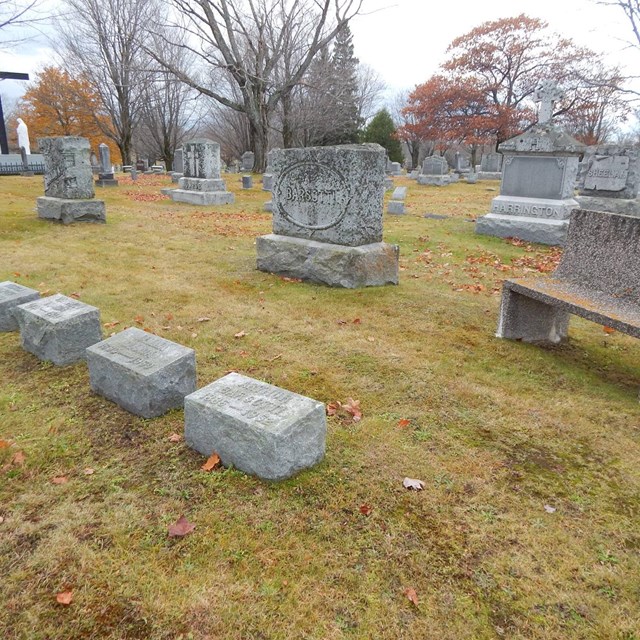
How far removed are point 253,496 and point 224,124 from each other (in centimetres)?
4812

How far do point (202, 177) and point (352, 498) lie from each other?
1477 cm

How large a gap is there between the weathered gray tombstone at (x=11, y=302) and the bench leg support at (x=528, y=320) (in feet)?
16.0

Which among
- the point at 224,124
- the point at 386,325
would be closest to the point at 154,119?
the point at 224,124

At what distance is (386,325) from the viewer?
16.9 feet

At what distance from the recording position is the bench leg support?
184 inches

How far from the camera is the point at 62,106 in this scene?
121 ft

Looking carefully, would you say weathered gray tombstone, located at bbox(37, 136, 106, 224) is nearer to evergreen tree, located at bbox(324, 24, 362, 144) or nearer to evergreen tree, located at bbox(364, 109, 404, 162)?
evergreen tree, located at bbox(324, 24, 362, 144)

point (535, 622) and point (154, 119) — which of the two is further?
point (154, 119)

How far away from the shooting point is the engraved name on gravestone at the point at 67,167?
32.8 feet

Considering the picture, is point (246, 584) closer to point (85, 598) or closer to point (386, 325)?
point (85, 598)

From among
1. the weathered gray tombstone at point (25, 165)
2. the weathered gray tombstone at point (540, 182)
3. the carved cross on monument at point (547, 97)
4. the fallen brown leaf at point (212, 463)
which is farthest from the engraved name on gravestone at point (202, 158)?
the weathered gray tombstone at point (25, 165)

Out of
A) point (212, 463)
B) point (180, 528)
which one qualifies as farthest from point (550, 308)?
point (180, 528)

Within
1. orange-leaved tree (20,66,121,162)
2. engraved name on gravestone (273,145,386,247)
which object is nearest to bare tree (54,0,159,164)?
orange-leaved tree (20,66,121,162)

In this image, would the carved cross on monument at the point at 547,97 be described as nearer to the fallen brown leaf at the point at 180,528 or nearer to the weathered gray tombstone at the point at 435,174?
the fallen brown leaf at the point at 180,528
